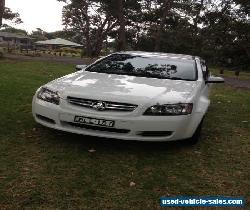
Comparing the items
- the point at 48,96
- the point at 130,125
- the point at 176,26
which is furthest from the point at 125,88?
the point at 176,26

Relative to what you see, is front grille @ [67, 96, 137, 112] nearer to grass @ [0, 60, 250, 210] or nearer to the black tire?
grass @ [0, 60, 250, 210]

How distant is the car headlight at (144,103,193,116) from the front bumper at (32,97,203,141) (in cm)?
5

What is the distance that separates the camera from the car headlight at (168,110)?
4848 millimetres

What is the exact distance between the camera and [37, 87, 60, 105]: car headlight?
201 inches

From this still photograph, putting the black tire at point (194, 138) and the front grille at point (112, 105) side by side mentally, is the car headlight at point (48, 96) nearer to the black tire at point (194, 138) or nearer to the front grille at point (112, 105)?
the front grille at point (112, 105)

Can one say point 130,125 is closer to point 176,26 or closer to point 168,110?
point 168,110

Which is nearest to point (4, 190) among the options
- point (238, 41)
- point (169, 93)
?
point (169, 93)

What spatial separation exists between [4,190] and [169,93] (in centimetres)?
246

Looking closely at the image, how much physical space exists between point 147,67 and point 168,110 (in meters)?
1.65

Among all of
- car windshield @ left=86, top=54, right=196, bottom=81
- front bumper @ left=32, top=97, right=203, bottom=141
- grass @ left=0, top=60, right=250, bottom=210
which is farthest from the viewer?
car windshield @ left=86, top=54, right=196, bottom=81

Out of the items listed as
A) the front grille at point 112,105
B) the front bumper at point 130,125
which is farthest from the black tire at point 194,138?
the front grille at point 112,105

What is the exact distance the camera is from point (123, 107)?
482cm

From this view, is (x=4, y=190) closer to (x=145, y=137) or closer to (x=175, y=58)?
(x=145, y=137)

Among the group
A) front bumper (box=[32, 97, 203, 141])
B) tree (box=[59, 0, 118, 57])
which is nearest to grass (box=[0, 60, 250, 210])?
front bumper (box=[32, 97, 203, 141])
